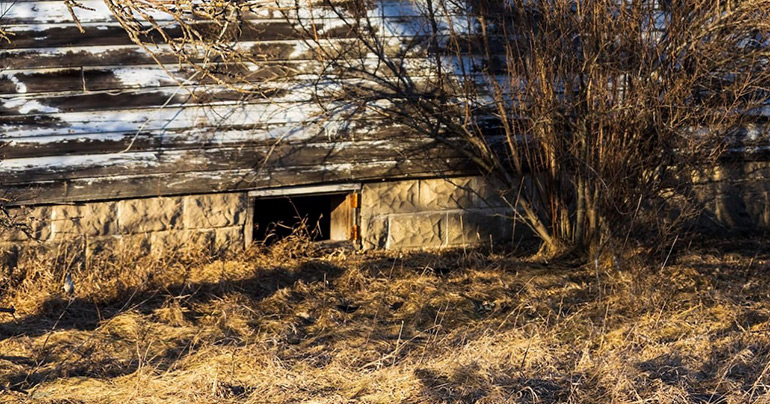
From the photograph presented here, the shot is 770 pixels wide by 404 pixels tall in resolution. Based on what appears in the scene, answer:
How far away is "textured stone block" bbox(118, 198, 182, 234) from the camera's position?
7.75 meters

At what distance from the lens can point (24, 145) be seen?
7.50m

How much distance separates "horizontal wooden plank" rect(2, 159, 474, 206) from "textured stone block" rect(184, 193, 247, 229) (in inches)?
3.6

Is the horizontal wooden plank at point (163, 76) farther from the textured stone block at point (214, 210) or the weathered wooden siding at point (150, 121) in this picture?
the textured stone block at point (214, 210)

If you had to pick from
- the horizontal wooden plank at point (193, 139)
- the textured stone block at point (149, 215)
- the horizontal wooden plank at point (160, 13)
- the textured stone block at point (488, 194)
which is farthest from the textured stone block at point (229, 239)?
the textured stone block at point (488, 194)

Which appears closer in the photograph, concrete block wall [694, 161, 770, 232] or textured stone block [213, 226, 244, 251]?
textured stone block [213, 226, 244, 251]

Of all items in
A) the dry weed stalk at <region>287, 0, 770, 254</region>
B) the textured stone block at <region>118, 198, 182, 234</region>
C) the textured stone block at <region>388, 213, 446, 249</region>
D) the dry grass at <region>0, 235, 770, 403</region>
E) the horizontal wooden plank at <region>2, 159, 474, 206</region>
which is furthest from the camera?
the textured stone block at <region>388, 213, 446, 249</region>

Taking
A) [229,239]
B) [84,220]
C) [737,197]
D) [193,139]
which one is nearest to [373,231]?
[229,239]

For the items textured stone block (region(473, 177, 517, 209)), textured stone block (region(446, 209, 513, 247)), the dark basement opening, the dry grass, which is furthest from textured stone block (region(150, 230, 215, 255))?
textured stone block (region(473, 177, 517, 209))

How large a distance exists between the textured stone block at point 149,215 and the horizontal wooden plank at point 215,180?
0.08m

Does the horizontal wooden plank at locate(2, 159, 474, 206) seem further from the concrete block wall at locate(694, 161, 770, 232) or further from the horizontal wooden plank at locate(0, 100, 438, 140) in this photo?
the concrete block wall at locate(694, 161, 770, 232)

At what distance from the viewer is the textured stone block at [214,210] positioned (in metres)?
7.89

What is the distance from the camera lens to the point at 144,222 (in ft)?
25.6

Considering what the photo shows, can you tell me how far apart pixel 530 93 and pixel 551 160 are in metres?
0.62

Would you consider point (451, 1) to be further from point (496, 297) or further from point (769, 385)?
point (769, 385)
